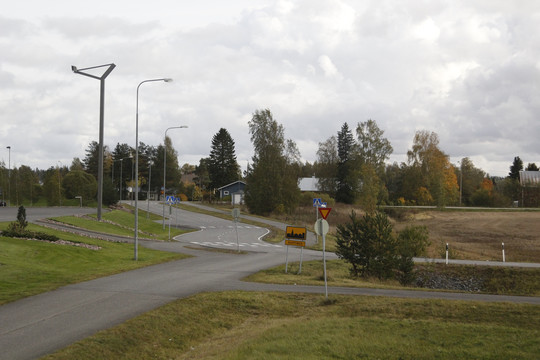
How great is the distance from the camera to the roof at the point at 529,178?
103887mm

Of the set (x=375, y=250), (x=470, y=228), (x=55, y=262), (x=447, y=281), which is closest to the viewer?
(x=55, y=262)

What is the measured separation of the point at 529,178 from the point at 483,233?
63.8 m

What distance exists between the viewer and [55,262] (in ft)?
69.4

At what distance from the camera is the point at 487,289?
22.5 meters

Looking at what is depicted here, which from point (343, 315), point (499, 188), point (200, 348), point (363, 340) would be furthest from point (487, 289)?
point (499, 188)

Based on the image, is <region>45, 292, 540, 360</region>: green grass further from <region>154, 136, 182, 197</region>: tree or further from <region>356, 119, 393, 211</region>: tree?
<region>154, 136, 182, 197</region>: tree

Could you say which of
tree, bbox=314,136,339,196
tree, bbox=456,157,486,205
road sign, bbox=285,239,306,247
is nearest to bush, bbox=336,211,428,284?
road sign, bbox=285,239,306,247

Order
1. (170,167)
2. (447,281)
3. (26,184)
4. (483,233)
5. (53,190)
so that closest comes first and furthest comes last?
1. (447,281)
2. (483,233)
3. (53,190)
4. (26,184)
5. (170,167)

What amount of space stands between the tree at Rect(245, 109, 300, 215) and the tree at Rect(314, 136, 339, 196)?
20725 millimetres

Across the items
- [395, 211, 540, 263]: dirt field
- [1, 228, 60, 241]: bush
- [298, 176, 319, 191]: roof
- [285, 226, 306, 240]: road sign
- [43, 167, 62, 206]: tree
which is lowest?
[395, 211, 540, 263]: dirt field

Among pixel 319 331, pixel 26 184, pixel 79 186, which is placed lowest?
pixel 319 331

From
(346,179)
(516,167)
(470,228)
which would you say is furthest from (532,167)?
(470,228)

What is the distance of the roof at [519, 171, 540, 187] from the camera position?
103887 millimetres

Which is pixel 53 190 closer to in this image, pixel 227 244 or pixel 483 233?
pixel 227 244
